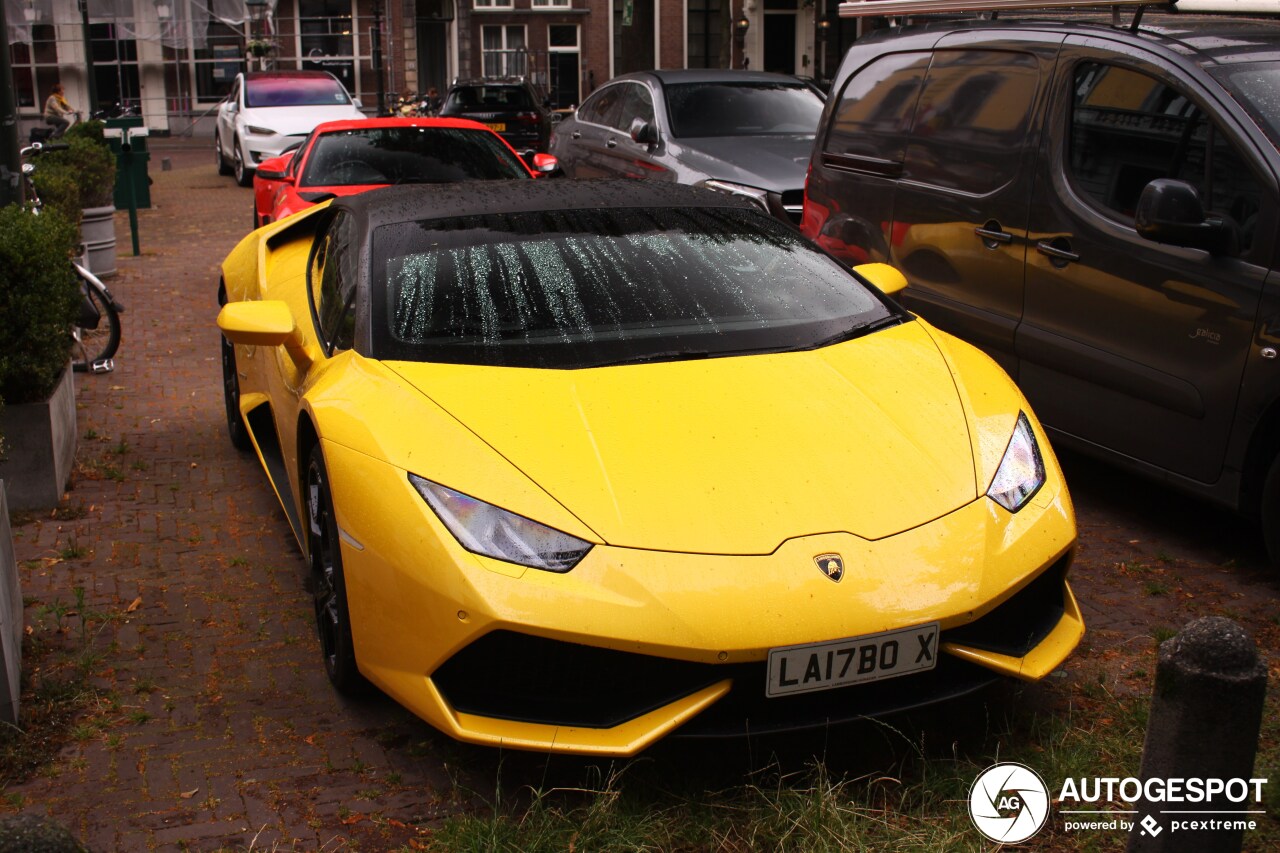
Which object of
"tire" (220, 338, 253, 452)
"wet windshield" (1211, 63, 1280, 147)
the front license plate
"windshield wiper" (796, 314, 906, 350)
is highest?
"wet windshield" (1211, 63, 1280, 147)

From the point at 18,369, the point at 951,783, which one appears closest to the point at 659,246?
the point at 951,783

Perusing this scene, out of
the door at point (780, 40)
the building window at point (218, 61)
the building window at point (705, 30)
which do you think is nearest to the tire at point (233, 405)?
the building window at point (218, 61)

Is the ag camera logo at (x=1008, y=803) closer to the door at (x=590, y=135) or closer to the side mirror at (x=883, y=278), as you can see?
the side mirror at (x=883, y=278)

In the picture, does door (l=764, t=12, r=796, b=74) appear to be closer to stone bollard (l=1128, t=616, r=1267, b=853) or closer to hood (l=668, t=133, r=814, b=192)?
hood (l=668, t=133, r=814, b=192)

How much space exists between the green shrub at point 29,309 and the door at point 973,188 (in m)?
3.71

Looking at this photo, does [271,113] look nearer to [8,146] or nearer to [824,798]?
[8,146]

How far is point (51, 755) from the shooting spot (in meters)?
3.72

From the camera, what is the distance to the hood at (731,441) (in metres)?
3.39

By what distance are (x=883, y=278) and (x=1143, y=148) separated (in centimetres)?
117

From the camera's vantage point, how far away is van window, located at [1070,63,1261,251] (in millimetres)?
4812

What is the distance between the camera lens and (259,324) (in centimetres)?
448

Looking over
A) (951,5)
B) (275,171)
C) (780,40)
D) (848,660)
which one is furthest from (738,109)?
(780,40)

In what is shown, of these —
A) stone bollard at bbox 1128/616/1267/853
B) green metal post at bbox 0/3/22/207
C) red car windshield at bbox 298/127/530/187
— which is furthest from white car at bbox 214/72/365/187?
stone bollard at bbox 1128/616/1267/853

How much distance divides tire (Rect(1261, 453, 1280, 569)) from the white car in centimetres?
1682
